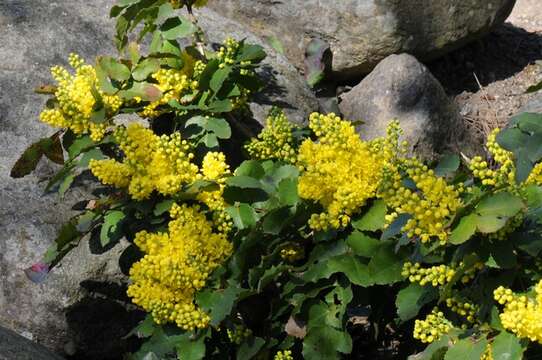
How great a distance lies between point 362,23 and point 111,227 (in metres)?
2.11

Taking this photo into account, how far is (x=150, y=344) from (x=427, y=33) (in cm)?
252

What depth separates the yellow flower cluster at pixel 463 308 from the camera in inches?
96.3

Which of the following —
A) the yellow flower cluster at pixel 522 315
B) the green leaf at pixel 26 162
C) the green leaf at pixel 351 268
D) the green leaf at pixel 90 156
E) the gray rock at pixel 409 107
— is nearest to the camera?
the yellow flower cluster at pixel 522 315

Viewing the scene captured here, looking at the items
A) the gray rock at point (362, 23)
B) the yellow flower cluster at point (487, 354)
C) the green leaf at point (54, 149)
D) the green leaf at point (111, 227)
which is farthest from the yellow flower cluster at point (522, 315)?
the gray rock at point (362, 23)

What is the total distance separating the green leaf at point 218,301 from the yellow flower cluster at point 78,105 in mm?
657

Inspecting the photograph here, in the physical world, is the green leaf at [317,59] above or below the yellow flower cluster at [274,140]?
below

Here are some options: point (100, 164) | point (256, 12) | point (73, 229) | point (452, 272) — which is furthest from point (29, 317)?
point (256, 12)

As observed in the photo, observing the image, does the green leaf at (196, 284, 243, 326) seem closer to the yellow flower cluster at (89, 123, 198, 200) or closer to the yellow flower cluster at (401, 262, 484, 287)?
the yellow flower cluster at (89, 123, 198, 200)

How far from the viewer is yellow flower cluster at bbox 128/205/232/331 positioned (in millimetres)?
2619

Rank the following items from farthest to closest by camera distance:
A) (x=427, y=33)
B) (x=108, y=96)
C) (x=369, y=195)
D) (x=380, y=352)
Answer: (x=427, y=33)
(x=380, y=352)
(x=108, y=96)
(x=369, y=195)

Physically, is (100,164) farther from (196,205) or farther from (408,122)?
(408,122)

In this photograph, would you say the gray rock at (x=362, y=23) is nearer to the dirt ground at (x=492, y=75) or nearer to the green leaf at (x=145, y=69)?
the dirt ground at (x=492, y=75)

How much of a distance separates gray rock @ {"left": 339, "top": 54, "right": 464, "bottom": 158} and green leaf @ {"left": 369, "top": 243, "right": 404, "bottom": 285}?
55.8 inches

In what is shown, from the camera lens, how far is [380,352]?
10.7ft
